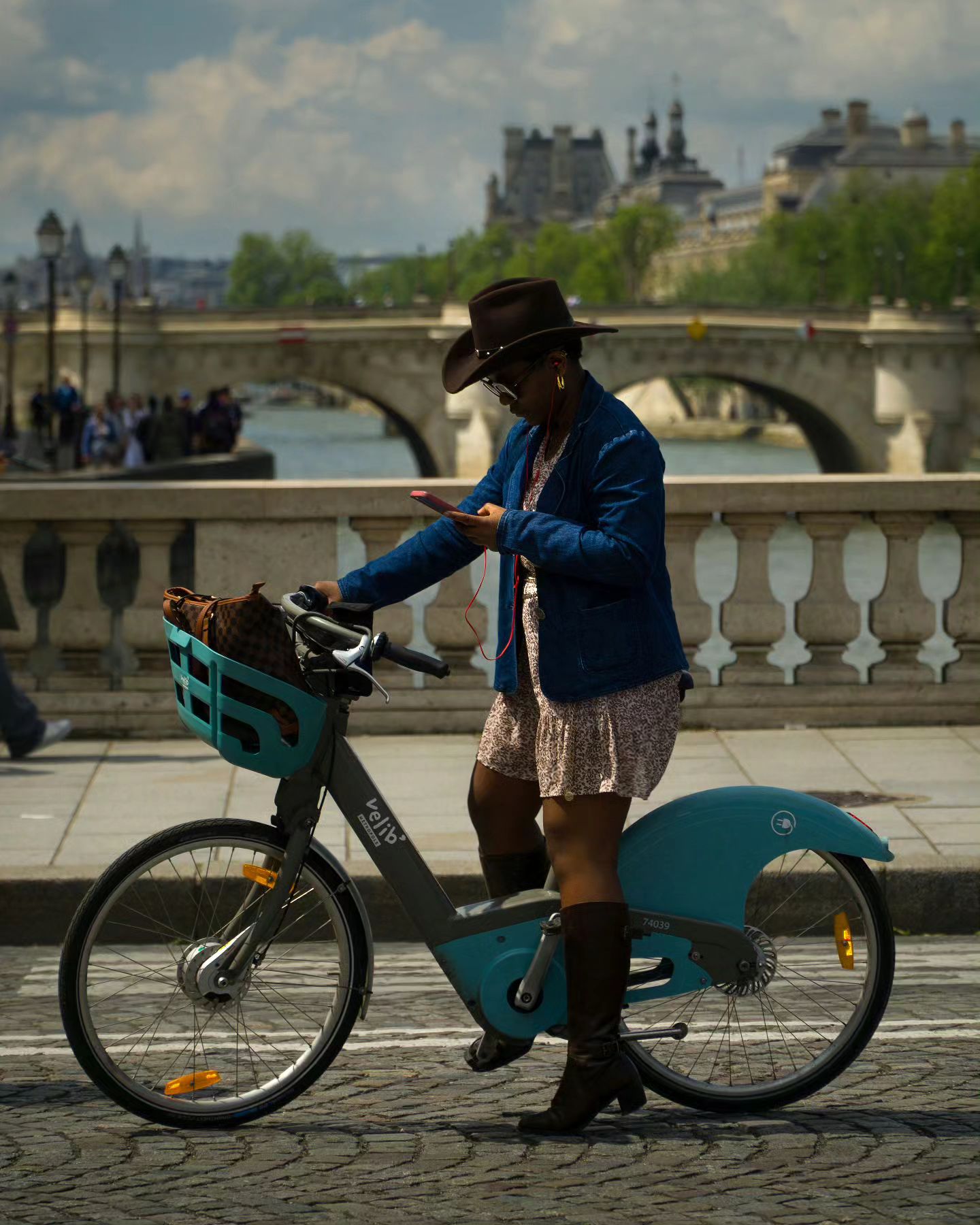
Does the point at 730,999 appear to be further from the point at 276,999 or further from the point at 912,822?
the point at 912,822

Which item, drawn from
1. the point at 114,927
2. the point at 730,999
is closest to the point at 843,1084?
the point at 730,999

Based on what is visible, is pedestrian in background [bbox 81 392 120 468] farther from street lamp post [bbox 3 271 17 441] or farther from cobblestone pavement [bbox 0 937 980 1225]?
cobblestone pavement [bbox 0 937 980 1225]

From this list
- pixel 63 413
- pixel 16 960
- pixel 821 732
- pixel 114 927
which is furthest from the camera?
pixel 63 413

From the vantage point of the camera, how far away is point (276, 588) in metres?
7.78

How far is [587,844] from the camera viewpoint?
3.56 metres

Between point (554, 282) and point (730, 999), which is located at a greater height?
point (554, 282)

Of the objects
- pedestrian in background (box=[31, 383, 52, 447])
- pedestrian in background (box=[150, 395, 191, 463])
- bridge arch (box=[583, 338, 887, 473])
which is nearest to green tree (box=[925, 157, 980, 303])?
bridge arch (box=[583, 338, 887, 473])

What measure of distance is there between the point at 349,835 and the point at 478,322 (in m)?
2.78

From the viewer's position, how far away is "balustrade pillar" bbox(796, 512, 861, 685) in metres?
7.73

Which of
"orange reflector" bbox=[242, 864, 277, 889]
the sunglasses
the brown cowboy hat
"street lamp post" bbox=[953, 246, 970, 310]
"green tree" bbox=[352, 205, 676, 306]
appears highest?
"green tree" bbox=[352, 205, 676, 306]

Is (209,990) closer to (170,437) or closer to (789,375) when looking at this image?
(170,437)

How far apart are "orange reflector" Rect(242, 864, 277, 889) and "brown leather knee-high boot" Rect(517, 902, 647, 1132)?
0.48m

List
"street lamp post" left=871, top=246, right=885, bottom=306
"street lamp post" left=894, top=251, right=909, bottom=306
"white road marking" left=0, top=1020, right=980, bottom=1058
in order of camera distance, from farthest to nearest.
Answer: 1. "street lamp post" left=894, top=251, right=909, bottom=306
2. "street lamp post" left=871, top=246, right=885, bottom=306
3. "white road marking" left=0, top=1020, right=980, bottom=1058

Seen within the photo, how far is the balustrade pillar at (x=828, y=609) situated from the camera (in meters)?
7.73
